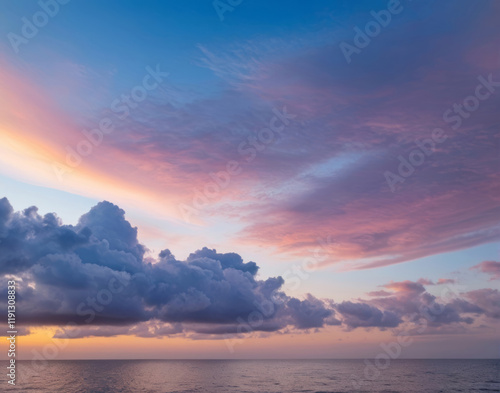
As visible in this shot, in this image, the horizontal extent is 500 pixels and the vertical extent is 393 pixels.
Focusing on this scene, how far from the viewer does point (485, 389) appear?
134 metres

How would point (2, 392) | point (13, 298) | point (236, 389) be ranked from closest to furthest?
point (13, 298) → point (2, 392) → point (236, 389)

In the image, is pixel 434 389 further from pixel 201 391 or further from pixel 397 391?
pixel 201 391

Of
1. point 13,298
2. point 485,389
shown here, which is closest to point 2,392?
point 13,298

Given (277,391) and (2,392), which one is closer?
(2,392)

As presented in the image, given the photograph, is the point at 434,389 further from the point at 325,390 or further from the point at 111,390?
the point at 111,390

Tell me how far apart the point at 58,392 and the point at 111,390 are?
17056mm

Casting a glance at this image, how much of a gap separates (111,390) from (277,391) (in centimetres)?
5887

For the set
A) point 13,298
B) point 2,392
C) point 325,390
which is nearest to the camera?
point 13,298

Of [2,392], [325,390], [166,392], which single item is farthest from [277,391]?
[2,392]

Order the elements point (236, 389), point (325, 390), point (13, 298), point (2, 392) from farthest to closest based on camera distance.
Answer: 1. point (236, 389)
2. point (325, 390)
3. point (2, 392)
4. point (13, 298)

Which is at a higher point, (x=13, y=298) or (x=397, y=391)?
(x=13, y=298)

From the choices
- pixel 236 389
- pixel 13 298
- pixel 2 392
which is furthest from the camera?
pixel 236 389

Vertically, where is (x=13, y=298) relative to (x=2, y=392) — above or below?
above

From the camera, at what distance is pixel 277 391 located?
12888 cm
